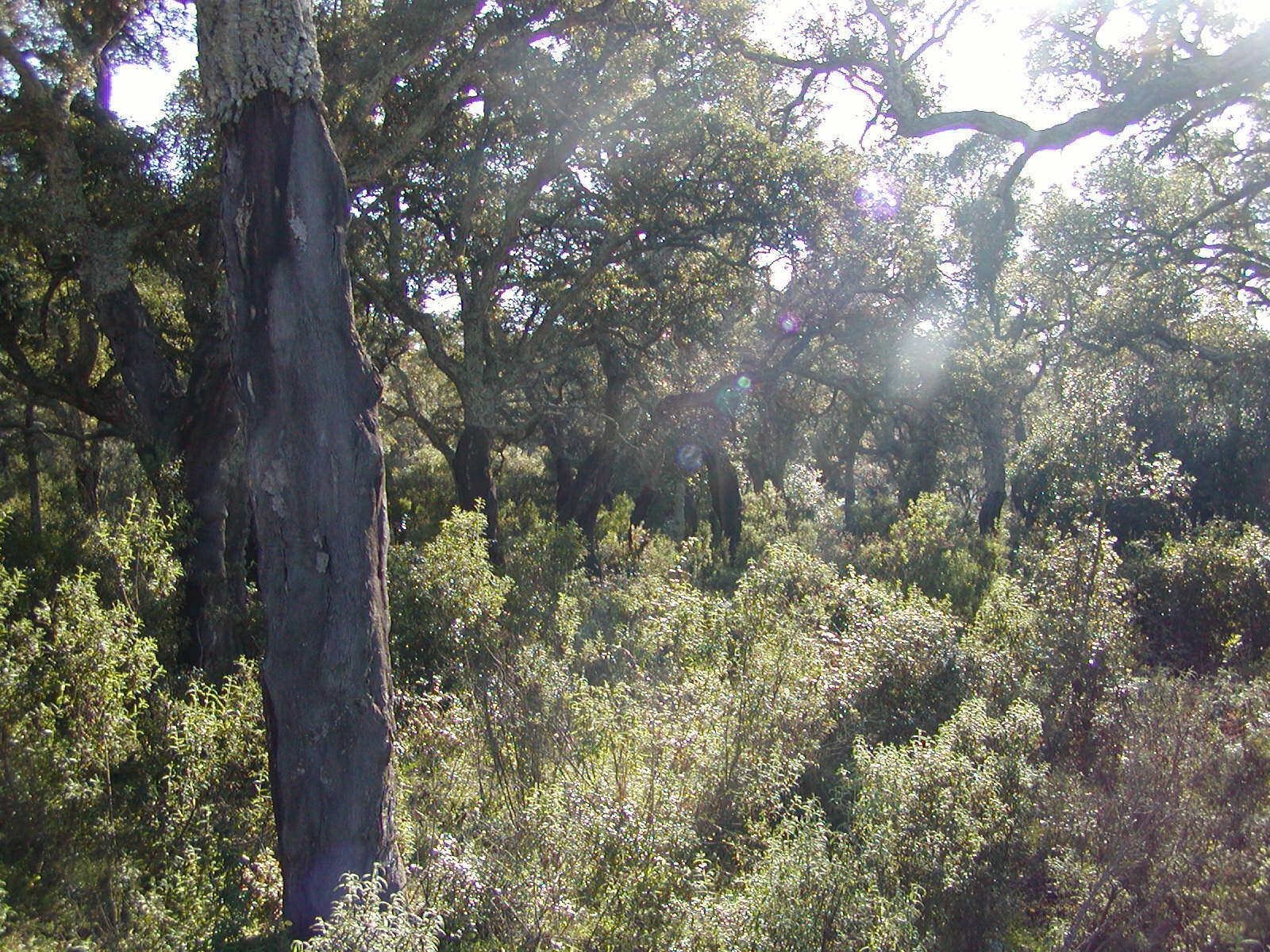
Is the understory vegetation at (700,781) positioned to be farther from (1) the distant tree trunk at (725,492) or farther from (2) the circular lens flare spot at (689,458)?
(2) the circular lens flare spot at (689,458)

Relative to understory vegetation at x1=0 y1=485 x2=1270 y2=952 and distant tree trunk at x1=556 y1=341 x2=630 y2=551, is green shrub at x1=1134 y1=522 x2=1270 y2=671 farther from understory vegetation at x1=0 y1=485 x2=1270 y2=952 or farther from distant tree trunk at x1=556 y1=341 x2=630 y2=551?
distant tree trunk at x1=556 y1=341 x2=630 y2=551

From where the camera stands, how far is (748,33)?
12711 millimetres

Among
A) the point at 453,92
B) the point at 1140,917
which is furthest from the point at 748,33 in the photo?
the point at 1140,917

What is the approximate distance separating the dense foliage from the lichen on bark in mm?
2538

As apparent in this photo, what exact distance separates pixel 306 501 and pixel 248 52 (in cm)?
204

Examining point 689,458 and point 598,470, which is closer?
point 598,470

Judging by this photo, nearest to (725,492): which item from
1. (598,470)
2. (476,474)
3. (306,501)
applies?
(598,470)

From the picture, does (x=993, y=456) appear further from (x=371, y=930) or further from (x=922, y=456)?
(x=371, y=930)

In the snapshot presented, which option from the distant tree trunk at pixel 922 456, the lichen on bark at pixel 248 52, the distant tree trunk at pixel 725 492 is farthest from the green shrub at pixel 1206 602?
the distant tree trunk at pixel 922 456

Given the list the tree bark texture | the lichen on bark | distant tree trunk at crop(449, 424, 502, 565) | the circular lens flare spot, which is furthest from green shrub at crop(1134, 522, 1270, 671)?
the circular lens flare spot

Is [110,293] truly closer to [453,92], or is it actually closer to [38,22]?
[38,22]

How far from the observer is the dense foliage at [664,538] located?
177 inches

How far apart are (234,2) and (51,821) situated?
154 inches

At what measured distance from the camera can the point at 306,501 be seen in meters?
4.34
